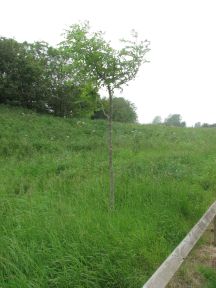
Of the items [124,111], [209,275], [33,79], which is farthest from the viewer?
[124,111]

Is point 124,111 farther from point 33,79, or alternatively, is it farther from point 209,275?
point 209,275

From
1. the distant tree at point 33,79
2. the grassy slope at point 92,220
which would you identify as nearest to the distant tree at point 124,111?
the distant tree at point 33,79

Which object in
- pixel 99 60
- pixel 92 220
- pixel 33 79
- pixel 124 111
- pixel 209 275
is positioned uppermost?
pixel 33 79

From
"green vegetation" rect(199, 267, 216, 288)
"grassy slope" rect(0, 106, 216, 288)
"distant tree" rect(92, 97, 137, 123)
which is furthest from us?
"distant tree" rect(92, 97, 137, 123)

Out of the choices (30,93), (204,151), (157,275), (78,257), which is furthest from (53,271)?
(30,93)

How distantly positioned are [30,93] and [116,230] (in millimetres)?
18128

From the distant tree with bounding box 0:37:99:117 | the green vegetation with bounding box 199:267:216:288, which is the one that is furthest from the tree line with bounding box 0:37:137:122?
the green vegetation with bounding box 199:267:216:288

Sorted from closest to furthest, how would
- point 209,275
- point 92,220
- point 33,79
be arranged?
point 209,275, point 92,220, point 33,79

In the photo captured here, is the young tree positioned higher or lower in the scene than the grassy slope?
higher

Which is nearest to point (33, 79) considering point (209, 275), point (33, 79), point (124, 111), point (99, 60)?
point (33, 79)

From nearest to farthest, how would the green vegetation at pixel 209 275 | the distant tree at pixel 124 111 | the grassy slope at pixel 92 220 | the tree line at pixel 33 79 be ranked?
the grassy slope at pixel 92 220 < the green vegetation at pixel 209 275 < the tree line at pixel 33 79 < the distant tree at pixel 124 111

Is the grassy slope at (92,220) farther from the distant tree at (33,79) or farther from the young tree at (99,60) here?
the distant tree at (33,79)

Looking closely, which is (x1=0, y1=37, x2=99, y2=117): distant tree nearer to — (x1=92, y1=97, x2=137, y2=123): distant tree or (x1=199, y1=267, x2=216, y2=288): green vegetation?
(x1=92, y1=97, x2=137, y2=123): distant tree

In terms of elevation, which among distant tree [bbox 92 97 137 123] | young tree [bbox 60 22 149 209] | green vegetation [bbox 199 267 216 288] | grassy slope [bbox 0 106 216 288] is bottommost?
green vegetation [bbox 199 267 216 288]
